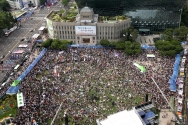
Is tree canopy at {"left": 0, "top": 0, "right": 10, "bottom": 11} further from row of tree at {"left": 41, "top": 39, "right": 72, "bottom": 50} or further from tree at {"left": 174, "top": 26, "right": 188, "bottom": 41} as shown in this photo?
tree at {"left": 174, "top": 26, "right": 188, "bottom": 41}

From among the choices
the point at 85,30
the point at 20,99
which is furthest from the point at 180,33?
the point at 20,99

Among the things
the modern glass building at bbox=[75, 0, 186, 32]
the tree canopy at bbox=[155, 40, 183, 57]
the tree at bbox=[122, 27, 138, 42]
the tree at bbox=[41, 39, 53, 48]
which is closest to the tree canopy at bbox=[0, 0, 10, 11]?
the modern glass building at bbox=[75, 0, 186, 32]

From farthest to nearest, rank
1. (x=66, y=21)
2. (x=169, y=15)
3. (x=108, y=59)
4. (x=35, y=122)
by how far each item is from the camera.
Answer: (x=169, y=15) → (x=66, y=21) → (x=108, y=59) → (x=35, y=122)

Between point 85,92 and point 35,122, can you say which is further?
point 85,92

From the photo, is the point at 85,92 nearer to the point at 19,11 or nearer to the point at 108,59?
the point at 108,59

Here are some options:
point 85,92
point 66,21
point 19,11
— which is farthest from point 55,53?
point 19,11

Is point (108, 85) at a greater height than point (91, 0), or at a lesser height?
lesser
